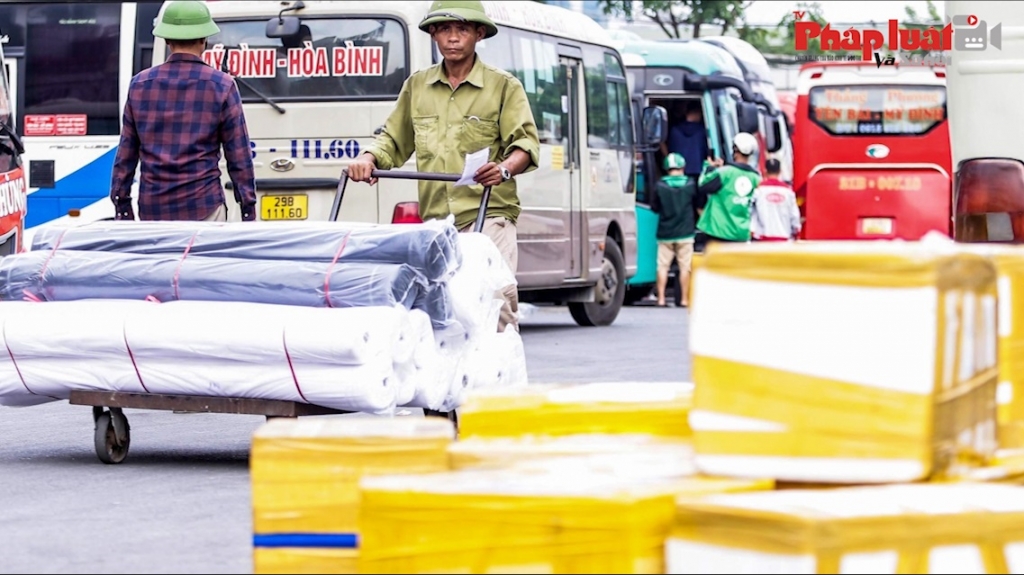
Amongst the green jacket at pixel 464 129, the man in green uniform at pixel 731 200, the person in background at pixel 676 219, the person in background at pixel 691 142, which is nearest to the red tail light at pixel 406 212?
the green jacket at pixel 464 129

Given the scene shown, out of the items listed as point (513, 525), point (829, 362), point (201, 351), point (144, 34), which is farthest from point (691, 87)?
point (513, 525)

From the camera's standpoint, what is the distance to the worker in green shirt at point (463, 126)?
8555 millimetres

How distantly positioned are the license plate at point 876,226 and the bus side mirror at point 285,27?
1254 cm

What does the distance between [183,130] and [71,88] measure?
943cm

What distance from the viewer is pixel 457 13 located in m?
8.44

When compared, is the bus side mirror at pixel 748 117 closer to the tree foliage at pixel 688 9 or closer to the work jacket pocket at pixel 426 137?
the work jacket pocket at pixel 426 137

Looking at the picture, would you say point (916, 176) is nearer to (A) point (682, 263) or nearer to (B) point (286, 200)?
(A) point (682, 263)

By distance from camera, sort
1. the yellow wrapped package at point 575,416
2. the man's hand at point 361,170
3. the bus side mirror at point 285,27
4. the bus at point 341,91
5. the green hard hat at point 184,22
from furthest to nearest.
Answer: the bus side mirror at point 285,27
the bus at point 341,91
the green hard hat at point 184,22
the man's hand at point 361,170
the yellow wrapped package at point 575,416

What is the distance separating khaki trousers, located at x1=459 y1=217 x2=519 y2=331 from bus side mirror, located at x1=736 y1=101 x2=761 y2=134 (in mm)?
16580

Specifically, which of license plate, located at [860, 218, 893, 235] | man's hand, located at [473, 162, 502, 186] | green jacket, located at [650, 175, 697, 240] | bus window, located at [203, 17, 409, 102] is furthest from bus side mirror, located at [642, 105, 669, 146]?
man's hand, located at [473, 162, 502, 186]

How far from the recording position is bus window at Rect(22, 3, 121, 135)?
702 inches

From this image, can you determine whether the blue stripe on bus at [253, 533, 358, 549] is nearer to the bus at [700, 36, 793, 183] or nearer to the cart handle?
the cart handle

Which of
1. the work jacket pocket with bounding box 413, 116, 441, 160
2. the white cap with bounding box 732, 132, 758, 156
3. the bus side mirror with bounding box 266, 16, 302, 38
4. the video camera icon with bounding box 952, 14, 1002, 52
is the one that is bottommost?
the white cap with bounding box 732, 132, 758, 156

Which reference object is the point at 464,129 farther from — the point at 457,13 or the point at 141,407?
the point at 141,407
